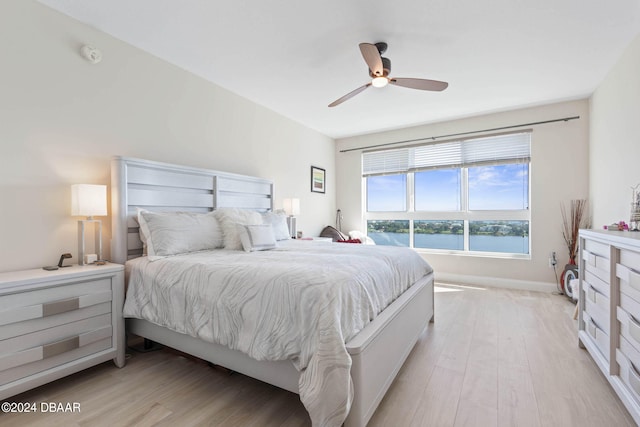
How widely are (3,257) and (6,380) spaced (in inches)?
31.7

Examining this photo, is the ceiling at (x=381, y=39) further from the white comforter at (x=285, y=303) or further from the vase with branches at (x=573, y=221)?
the white comforter at (x=285, y=303)

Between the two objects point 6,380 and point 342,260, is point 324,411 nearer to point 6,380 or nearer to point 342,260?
point 342,260

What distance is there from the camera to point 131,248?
2484 millimetres

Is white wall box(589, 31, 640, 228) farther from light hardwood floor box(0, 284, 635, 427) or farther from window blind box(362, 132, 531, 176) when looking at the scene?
light hardwood floor box(0, 284, 635, 427)

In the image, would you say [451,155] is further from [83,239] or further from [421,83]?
[83,239]

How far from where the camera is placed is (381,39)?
2.47 meters

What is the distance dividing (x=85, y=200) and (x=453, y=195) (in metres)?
4.64

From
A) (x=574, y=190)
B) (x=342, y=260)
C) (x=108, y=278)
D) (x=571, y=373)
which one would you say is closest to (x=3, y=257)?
(x=108, y=278)

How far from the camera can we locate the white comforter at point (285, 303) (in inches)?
51.2

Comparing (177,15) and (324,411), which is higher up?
(177,15)

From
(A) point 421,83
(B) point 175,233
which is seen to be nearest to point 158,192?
(B) point 175,233

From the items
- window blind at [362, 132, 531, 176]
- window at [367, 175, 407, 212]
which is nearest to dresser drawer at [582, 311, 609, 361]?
window blind at [362, 132, 531, 176]

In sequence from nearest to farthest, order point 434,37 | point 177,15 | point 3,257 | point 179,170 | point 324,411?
point 324,411
point 3,257
point 177,15
point 434,37
point 179,170

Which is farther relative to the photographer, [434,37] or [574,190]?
[574,190]
